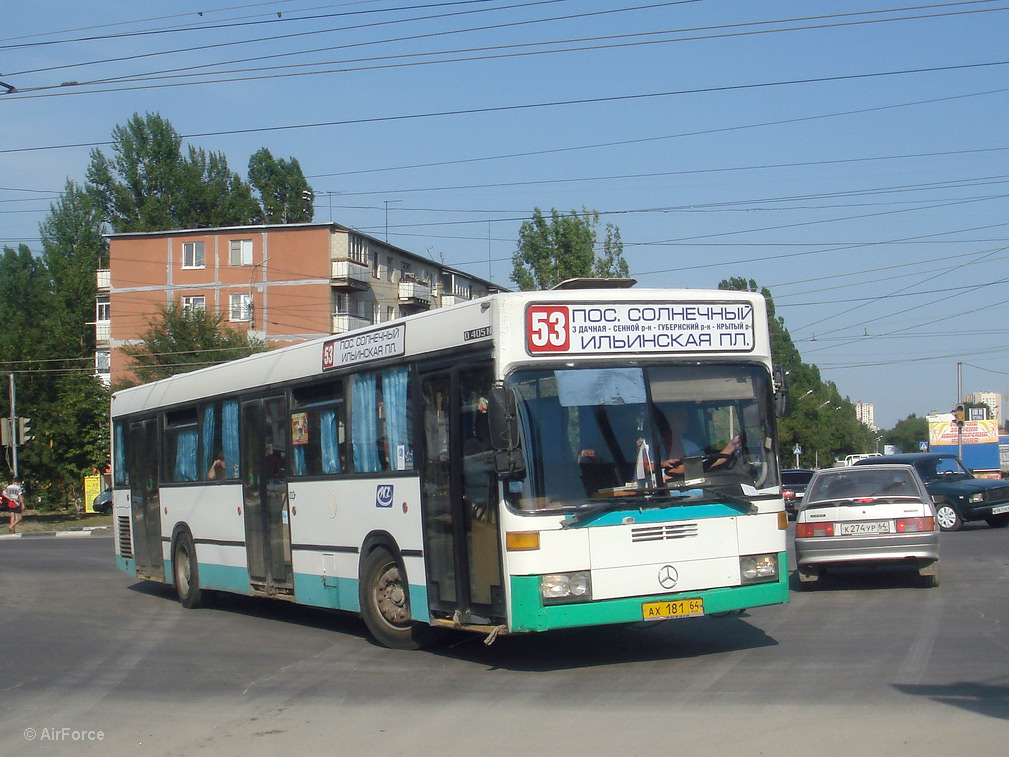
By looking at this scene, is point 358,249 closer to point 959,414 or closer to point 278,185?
point 278,185

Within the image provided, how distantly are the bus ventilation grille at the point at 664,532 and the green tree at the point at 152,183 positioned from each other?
68534mm

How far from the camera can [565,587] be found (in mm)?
8547

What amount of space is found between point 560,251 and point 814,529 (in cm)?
4159

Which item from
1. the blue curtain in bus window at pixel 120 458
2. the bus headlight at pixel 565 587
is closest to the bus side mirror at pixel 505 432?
the bus headlight at pixel 565 587

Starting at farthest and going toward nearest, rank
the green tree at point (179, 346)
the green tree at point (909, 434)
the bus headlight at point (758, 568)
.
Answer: the green tree at point (909, 434)
the green tree at point (179, 346)
the bus headlight at point (758, 568)

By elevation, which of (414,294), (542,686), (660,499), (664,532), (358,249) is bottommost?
(542,686)

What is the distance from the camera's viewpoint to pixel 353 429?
11211 mm

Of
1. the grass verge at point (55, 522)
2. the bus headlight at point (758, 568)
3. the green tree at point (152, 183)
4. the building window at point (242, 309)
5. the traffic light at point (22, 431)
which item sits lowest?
the grass verge at point (55, 522)

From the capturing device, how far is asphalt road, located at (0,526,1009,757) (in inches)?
264

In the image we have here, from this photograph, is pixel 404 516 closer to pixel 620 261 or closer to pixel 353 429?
pixel 353 429

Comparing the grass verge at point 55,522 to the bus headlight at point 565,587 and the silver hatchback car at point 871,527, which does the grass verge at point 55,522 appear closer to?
the silver hatchback car at point 871,527

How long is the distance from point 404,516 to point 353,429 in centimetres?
136

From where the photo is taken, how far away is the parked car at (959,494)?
81.8ft

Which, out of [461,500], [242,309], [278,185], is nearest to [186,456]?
[461,500]
